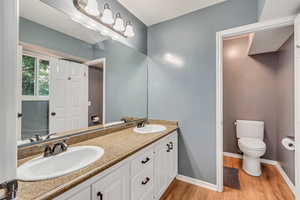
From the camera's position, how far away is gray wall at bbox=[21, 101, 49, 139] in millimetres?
982

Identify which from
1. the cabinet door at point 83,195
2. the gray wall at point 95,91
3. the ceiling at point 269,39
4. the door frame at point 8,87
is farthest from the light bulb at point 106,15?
the ceiling at point 269,39

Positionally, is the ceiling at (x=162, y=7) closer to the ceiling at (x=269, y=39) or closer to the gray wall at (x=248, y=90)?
the ceiling at (x=269, y=39)

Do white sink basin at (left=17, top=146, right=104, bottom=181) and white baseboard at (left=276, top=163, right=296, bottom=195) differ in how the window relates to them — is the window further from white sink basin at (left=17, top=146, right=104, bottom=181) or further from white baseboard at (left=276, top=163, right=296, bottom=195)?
white baseboard at (left=276, top=163, right=296, bottom=195)

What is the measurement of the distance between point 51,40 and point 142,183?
1470 mm

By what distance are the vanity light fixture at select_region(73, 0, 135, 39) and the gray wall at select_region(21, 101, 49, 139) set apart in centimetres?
85

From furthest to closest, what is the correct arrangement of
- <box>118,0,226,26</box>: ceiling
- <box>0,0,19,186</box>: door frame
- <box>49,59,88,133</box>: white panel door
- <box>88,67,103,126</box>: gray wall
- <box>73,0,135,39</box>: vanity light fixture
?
<box>118,0,226,26</box>: ceiling < <box>88,67,103,126</box>: gray wall < <box>73,0,135,39</box>: vanity light fixture < <box>49,59,88,133</box>: white panel door < <box>0,0,19,186</box>: door frame

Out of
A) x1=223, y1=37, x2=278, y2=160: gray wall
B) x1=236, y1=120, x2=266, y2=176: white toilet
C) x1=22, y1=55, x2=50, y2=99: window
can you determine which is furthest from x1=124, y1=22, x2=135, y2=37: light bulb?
x1=236, y1=120, x2=266, y2=176: white toilet

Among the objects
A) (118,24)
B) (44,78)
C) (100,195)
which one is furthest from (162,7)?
(100,195)

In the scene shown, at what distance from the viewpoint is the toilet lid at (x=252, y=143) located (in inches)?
82.7

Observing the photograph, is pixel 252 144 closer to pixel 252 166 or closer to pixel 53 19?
pixel 252 166

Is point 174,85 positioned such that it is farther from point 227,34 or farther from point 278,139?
point 278,139

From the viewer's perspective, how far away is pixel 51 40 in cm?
113

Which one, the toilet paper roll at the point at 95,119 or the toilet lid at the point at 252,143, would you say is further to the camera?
the toilet lid at the point at 252,143

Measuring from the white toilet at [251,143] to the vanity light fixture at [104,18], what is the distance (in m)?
2.49
